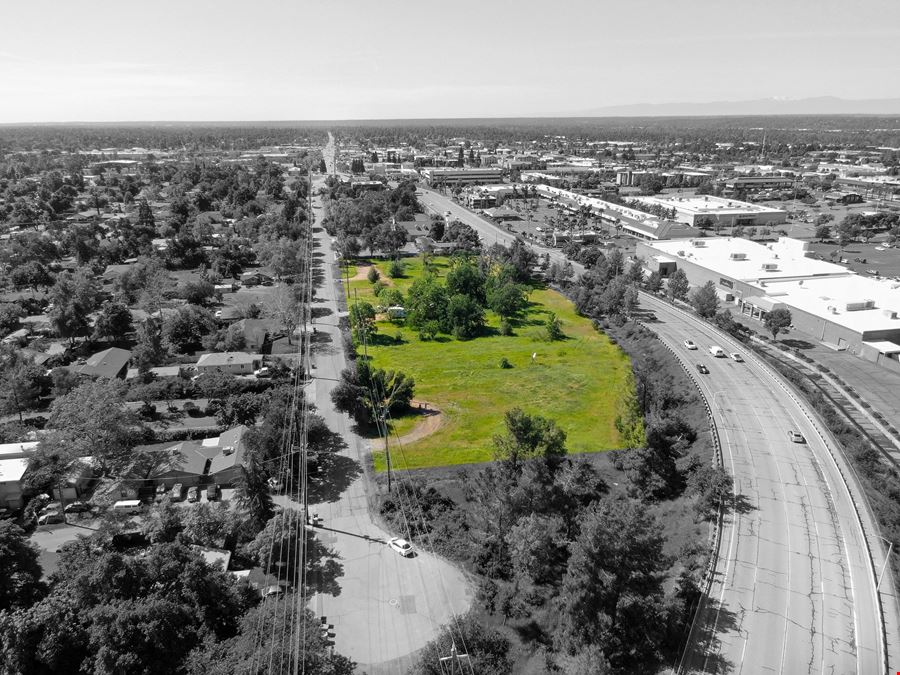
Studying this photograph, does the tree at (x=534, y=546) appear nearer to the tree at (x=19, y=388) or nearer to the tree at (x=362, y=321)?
the tree at (x=362, y=321)

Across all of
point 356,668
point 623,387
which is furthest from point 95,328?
point 623,387

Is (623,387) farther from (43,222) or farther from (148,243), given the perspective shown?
(43,222)

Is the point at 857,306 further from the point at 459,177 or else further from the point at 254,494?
the point at 459,177

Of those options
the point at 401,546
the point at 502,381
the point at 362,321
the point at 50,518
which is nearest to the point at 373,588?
the point at 401,546

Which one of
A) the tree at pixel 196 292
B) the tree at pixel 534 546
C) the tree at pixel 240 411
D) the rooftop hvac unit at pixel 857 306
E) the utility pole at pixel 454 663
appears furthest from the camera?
the tree at pixel 196 292

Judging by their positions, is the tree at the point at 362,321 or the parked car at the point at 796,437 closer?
the parked car at the point at 796,437

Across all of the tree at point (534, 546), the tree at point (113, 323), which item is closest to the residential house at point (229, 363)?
the tree at point (113, 323)
